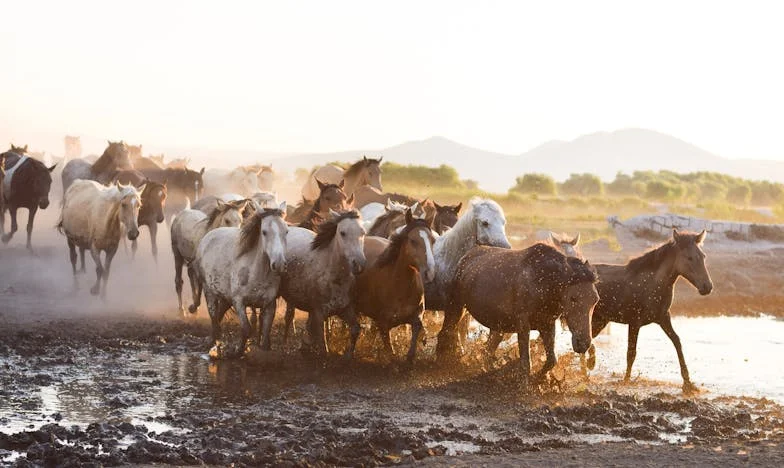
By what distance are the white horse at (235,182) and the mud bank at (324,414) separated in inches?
450

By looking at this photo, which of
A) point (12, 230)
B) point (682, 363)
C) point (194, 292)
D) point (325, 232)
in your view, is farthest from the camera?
point (12, 230)

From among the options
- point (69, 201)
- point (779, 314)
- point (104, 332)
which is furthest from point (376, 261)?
point (779, 314)

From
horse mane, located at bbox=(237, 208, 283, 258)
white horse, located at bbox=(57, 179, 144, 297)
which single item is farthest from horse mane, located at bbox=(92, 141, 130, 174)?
horse mane, located at bbox=(237, 208, 283, 258)

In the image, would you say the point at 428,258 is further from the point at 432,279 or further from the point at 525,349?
the point at 525,349

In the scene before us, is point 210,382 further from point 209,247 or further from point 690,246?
point 690,246

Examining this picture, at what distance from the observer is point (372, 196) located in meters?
15.5

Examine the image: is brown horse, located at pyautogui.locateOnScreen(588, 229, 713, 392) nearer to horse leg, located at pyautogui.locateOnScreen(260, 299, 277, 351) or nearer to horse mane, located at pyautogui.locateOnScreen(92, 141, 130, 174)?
horse leg, located at pyautogui.locateOnScreen(260, 299, 277, 351)

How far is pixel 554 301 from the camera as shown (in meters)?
9.38

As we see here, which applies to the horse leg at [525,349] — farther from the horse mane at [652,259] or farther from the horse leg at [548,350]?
the horse mane at [652,259]

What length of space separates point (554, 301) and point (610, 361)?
119 inches

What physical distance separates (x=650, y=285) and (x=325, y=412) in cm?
402

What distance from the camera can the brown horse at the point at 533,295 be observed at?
911cm

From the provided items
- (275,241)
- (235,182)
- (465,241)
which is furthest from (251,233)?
(235,182)

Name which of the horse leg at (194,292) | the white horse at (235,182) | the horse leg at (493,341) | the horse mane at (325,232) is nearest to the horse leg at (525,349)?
the horse leg at (493,341)
